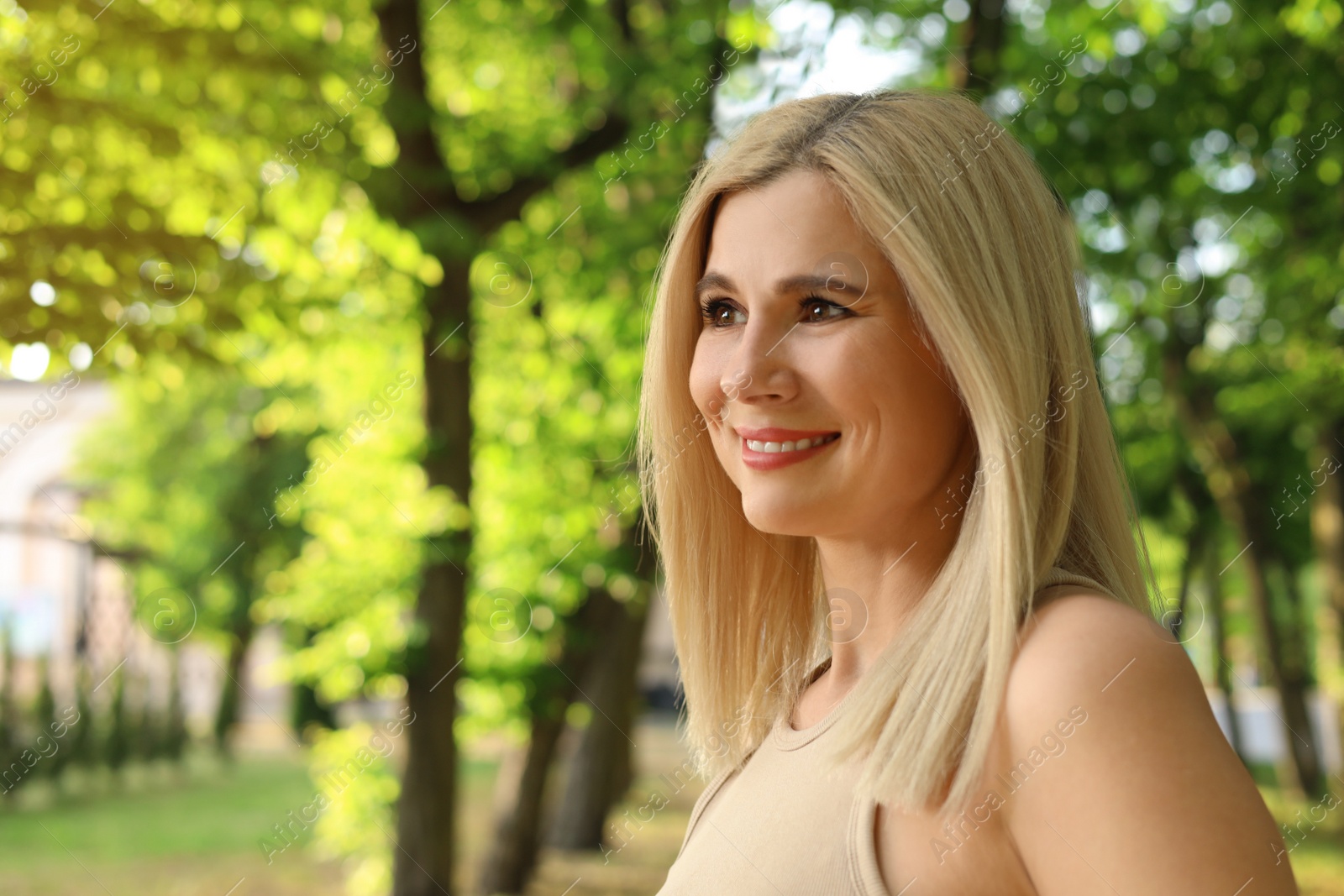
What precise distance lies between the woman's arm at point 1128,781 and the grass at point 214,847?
357 inches

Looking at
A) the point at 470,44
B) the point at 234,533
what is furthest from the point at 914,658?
the point at 234,533

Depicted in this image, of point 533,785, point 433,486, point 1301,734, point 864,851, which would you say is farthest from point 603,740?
point 864,851

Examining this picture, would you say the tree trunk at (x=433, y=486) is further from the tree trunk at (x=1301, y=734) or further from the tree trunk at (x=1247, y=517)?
the tree trunk at (x=1301, y=734)

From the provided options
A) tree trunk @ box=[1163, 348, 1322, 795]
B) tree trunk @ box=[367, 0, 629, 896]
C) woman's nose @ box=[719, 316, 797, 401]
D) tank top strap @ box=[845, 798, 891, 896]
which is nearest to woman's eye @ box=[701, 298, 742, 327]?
woman's nose @ box=[719, 316, 797, 401]

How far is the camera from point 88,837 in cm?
1424

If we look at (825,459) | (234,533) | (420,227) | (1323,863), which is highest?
(420,227)

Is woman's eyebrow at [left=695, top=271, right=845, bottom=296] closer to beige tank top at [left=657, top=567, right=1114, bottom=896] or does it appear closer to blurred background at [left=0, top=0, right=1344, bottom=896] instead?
beige tank top at [left=657, top=567, right=1114, bottom=896]

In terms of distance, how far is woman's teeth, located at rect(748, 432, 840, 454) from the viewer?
4.65 feet

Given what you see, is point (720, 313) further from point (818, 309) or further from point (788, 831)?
point (788, 831)

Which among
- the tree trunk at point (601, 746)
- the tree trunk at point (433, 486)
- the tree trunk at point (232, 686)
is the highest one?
the tree trunk at point (433, 486)

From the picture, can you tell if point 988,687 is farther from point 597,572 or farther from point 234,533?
point 234,533

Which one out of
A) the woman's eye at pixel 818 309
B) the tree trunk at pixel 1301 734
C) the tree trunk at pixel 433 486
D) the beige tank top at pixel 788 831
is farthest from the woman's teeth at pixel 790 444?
the tree trunk at pixel 1301 734

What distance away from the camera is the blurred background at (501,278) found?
Answer: 457cm

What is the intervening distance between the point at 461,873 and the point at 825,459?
11.0 meters
